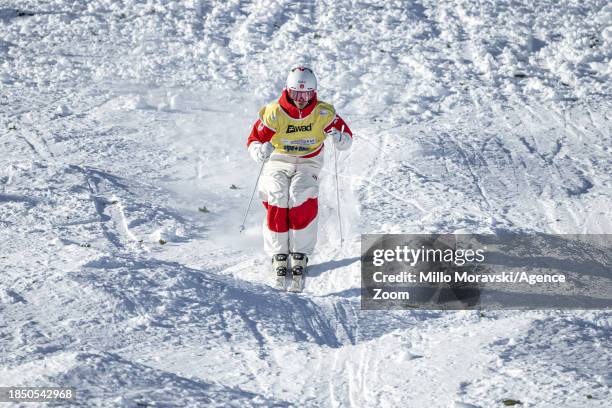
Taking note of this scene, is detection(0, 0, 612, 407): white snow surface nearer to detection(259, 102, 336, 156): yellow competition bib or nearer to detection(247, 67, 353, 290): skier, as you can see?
detection(247, 67, 353, 290): skier

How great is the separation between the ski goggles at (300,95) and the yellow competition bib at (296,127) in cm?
17

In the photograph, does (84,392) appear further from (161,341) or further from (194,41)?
(194,41)

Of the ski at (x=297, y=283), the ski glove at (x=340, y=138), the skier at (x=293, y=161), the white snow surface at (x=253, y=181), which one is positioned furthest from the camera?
the ski glove at (x=340, y=138)

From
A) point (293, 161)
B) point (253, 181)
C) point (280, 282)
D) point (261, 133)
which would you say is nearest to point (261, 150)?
point (261, 133)

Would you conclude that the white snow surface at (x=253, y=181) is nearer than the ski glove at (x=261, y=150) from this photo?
Yes

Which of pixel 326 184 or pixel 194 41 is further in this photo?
pixel 194 41

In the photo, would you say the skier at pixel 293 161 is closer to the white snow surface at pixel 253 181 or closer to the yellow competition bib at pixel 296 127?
the yellow competition bib at pixel 296 127

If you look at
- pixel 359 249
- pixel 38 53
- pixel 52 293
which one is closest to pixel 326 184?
pixel 359 249

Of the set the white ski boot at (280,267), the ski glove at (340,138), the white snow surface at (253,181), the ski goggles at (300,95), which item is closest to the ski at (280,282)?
the white ski boot at (280,267)

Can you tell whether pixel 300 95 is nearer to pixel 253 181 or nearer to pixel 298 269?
pixel 298 269

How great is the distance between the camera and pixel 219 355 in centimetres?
635

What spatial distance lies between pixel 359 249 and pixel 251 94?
516 cm

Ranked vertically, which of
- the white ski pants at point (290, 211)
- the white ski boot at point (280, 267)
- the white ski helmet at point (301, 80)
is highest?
the white ski helmet at point (301, 80)

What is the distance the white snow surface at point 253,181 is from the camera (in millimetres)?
6000
